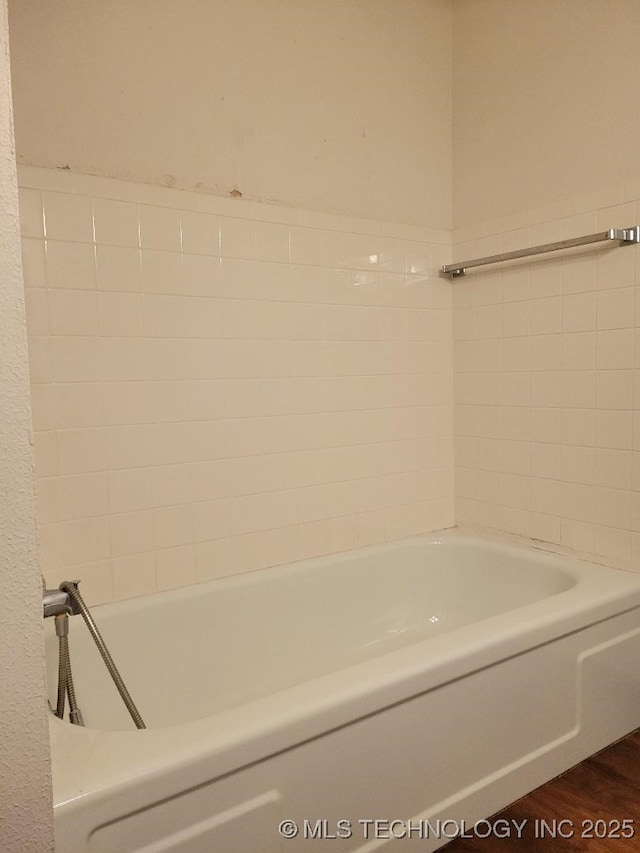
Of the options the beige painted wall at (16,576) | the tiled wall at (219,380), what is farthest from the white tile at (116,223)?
the beige painted wall at (16,576)

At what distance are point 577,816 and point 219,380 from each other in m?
1.56

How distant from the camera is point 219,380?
6.75 ft

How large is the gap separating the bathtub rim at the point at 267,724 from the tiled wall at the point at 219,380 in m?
0.75

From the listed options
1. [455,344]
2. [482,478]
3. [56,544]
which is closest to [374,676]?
[56,544]

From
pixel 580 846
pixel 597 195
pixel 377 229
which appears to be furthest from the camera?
pixel 377 229

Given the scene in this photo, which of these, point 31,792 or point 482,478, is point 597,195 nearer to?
point 482,478

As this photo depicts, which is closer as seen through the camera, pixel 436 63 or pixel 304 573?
pixel 304 573

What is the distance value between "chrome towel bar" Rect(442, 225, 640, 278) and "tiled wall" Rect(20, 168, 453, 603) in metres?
0.10

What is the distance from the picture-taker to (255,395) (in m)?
Result: 2.14

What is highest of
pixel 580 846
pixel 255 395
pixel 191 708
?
pixel 255 395

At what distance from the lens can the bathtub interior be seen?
1791 millimetres

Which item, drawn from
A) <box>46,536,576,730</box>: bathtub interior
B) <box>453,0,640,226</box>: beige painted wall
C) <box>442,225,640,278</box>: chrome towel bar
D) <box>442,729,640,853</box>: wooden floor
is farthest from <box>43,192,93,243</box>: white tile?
<box>442,729,640,853</box>: wooden floor

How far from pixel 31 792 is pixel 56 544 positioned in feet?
3.76

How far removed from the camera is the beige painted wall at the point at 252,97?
1.76m
